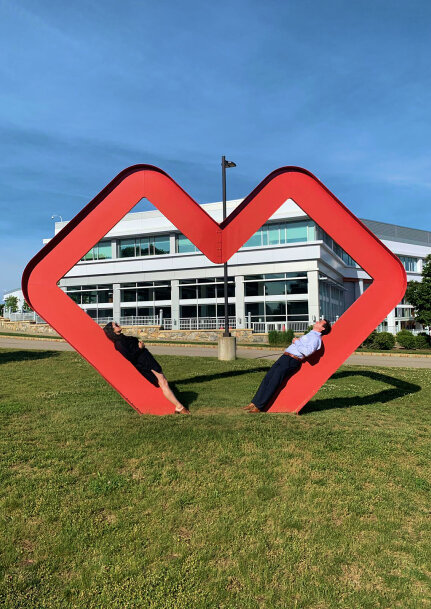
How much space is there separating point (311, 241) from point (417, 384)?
18864 mm

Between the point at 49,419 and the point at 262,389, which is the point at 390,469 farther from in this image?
the point at 49,419


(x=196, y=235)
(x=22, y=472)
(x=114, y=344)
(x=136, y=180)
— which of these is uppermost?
(x=136, y=180)

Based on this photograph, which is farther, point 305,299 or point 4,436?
point 305,299

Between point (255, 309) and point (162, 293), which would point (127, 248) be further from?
point (255, 309)

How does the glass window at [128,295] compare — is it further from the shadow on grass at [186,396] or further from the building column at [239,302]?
the shadow on grass at [186,396]

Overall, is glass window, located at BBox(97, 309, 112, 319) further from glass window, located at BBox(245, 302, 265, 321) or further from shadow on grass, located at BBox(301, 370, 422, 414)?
shadow on grass, located at BBox(301, 370, 422, 414)

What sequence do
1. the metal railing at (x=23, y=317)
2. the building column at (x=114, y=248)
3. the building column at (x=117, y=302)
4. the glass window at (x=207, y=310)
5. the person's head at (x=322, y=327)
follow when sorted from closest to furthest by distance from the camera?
the person's head at (x=322, y=327) → the glass window at (x=207, y=310) → the building column at (x=117, y=302) → the building column at (x=114, y=248) → the metal railing at (x=23, y=317)

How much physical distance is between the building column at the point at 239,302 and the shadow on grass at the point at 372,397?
58.4ft

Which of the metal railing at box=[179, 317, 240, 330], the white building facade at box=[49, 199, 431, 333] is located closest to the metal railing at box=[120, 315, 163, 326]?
the white building facade at box=[49, 199, 431, 333]

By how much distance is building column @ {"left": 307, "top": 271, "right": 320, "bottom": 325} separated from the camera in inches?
1117

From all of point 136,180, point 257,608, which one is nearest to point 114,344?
point 136,180

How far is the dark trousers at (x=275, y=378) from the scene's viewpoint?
22.7 ft

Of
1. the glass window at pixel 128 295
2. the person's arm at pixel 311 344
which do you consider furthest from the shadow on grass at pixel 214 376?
the glass window at pixel 128 295

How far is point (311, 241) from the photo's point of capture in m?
28.7
